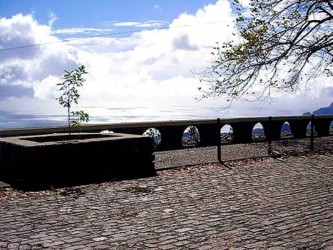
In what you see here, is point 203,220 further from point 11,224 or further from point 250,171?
point 250,171

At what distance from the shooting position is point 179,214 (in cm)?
682

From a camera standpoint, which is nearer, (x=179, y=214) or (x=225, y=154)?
(x=179, y=214)

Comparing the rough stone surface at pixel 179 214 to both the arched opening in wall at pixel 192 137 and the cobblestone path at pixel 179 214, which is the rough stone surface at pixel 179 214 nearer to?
the cobblestone path at pixel 179 214

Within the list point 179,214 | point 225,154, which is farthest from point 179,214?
point 225,154

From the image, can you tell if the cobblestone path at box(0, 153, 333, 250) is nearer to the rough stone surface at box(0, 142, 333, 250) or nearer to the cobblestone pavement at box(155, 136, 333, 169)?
the rough stone surface at box(0, 142, 333, 250)

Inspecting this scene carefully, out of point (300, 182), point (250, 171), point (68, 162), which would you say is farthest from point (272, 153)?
point (68, 162)

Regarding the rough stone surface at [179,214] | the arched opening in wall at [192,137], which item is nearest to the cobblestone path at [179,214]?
the rough stone surface at [179,214]

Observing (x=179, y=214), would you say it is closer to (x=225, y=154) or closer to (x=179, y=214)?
(x=179, y=214)

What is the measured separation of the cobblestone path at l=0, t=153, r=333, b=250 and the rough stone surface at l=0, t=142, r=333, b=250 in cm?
1

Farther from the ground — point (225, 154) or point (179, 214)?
point (225, 154)

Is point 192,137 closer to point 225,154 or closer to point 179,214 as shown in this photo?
point 225,154

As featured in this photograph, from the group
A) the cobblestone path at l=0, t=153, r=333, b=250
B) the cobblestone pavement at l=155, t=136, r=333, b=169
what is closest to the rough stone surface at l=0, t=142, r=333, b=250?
the cobblestone path at l=0, t=153, r=333, b=250

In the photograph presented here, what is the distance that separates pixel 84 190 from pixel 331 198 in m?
4.75

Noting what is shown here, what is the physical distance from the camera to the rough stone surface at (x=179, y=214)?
217 inches
